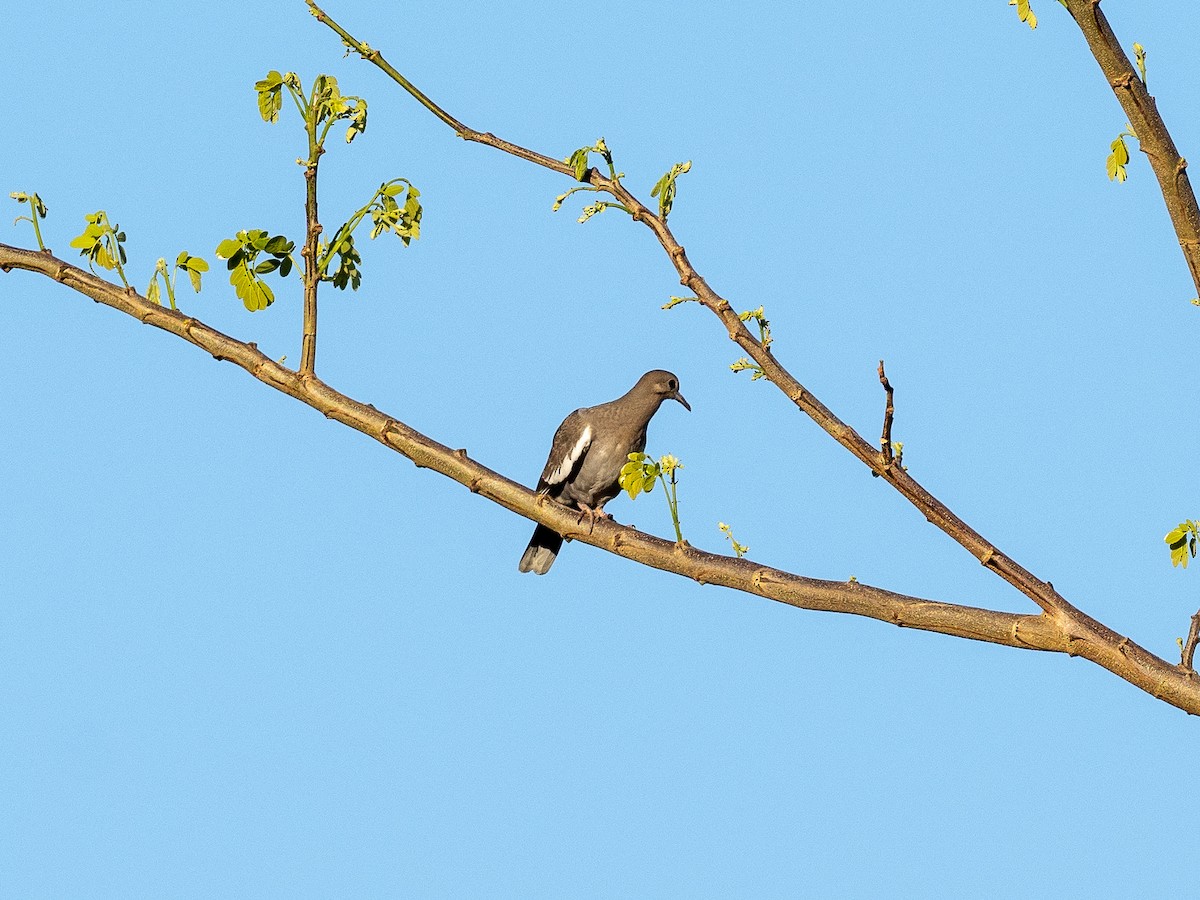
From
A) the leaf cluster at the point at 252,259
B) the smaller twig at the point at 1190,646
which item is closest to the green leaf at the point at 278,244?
the leaf cluster at the point at 252,259

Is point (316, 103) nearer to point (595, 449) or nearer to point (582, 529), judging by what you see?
point (582, 529)

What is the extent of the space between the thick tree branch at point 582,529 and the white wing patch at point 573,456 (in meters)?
6.41

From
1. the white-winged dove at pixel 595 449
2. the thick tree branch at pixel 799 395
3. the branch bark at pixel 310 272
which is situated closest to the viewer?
the thick tree branch at pixel 799 395

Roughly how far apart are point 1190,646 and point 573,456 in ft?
24.5

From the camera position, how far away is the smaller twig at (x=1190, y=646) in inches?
138

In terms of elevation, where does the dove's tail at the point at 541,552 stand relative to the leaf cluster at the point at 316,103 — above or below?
above

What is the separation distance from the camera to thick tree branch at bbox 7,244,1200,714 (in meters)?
3.65

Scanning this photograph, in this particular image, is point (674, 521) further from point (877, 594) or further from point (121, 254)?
point (121, 254)

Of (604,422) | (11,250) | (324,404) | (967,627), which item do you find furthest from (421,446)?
(604,422)

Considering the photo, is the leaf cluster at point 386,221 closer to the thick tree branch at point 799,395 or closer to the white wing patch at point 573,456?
the thick tree branch at point 799,395

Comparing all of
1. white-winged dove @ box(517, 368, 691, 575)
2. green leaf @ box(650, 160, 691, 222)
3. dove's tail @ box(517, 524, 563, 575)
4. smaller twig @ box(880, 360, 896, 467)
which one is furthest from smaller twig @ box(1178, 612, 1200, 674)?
dove's tail @ box(517, 524, 563, 575)

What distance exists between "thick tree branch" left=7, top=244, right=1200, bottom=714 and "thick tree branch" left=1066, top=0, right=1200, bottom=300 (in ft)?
3.29

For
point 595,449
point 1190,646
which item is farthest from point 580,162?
point 595,449

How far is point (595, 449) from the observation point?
35.2ft
